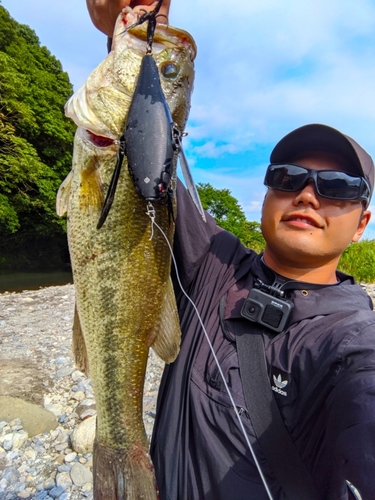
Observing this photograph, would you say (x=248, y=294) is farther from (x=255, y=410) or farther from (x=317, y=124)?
(x=317, y=124)

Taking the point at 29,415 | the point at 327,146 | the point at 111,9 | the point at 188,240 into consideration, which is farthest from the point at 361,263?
the point at 111,9

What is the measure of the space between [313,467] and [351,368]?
1.58ft

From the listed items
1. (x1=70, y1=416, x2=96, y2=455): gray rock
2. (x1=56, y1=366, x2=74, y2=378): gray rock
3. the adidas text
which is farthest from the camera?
(x1=56, y1=366, x2=74, y2=378): gray rock

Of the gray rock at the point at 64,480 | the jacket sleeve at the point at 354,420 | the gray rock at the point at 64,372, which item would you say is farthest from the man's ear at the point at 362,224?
the gray rock at the point at 64,372

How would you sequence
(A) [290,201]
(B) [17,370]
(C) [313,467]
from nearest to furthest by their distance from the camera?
(C) [313,467] → (A) [290,201] → (B) [17,370]

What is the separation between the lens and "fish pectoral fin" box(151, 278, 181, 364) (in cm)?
195

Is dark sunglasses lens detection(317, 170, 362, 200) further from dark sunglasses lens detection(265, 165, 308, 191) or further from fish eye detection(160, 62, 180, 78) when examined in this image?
fish eye detection(160, 62, 180, 78)

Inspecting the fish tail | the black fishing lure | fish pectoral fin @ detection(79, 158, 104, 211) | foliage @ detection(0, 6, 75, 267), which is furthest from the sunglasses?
foliage @ detection(0, 6, 75, 267)

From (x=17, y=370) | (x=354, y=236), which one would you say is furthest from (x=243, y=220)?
(x=354, y=236)

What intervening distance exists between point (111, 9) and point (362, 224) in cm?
189

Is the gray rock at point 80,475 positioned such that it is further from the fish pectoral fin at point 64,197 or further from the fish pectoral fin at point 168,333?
the fish pectoral fin at point 64,197

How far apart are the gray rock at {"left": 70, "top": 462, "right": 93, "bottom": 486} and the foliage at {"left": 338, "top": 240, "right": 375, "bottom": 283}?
12.7 meters

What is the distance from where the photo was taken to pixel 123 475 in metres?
1.90

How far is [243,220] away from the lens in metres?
41.1
